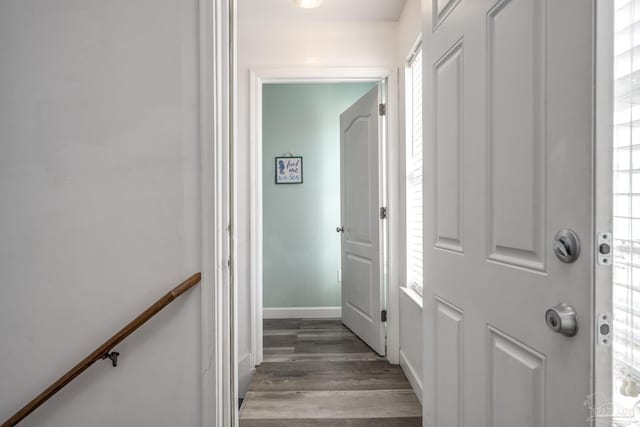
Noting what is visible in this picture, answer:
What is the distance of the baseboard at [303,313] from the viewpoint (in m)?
3.70

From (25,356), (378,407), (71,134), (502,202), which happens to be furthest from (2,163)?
(378,407)

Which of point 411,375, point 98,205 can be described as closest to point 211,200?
point 98,205

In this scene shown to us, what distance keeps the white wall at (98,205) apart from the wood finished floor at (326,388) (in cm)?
82

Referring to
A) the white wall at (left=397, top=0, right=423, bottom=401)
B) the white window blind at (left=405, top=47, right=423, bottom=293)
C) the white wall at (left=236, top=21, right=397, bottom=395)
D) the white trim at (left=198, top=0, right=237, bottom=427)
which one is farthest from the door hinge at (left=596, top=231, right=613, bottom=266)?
the white wall at (left=236, top=21, right=397, bottom=395)

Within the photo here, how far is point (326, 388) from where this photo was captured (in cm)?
217

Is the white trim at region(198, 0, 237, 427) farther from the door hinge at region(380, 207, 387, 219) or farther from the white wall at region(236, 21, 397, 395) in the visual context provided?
the door hinge at region(380, 207, 387, 219)

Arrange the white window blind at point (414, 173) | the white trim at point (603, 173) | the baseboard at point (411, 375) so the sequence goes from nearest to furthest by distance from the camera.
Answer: the white trim at point (603, 173), the baseboard at point (411, 375), the white window blind at point (414, 173)

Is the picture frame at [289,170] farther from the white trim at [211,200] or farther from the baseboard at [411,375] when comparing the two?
the white trim at [211,200]

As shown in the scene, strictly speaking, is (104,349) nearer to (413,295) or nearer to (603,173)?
(603,173)

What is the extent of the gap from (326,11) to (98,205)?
1969 millimetres

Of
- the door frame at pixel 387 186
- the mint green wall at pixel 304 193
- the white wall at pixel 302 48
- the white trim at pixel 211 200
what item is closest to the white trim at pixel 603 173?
the white trim at pixel 211 200

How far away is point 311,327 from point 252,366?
985 millimetres

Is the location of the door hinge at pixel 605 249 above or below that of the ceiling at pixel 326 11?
below

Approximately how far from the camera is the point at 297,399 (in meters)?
2.05
